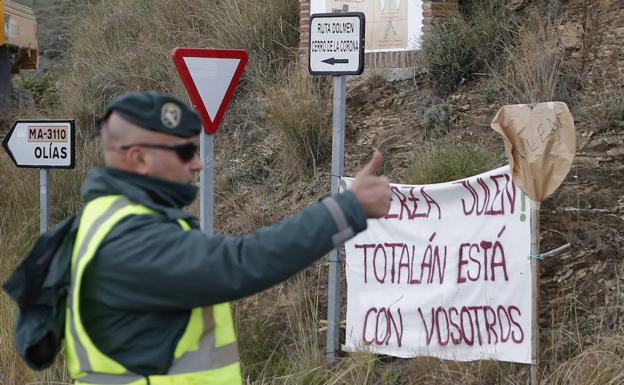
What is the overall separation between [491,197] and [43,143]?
3.40 meters

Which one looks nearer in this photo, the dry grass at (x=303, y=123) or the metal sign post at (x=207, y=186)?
the metal sign post at (x=207, y=186)

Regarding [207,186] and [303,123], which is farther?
[303,123]

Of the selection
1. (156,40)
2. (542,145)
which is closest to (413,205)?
(542,145)

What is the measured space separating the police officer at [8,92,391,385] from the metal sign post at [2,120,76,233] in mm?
4660

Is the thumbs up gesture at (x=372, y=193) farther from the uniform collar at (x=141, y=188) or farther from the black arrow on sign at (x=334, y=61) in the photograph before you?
the black arrow on sign at (x=334, y=61)

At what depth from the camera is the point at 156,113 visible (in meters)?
2.78

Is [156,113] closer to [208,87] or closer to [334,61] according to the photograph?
[208,87]

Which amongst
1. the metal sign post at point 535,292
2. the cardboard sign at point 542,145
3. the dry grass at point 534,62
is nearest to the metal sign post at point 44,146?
the cardboard sign at point 542,145

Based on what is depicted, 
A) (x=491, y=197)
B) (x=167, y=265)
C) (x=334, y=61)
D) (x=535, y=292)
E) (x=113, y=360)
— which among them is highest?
(x=334, y=61)

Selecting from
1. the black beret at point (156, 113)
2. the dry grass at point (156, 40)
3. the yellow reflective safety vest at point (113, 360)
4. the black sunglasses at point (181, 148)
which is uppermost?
the dry grass at point (156, 40)

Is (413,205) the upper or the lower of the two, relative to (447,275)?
upper

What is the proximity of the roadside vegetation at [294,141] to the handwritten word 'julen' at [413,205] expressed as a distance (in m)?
0.94

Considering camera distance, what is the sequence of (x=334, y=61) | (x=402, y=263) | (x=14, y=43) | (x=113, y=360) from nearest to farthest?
(x=113, y=360) < (x=402, y=263) < (x=334, y=61) < (x=14, y=43)

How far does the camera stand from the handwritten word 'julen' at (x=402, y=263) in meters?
6.40
